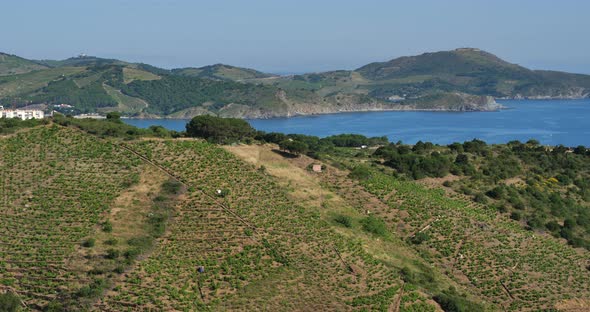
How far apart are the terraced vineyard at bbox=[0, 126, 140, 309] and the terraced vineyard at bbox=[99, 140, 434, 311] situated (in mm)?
4087

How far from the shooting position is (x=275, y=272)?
124 ft

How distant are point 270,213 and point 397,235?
10.7 metres

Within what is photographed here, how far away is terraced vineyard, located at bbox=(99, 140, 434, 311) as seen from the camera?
34.9 metres

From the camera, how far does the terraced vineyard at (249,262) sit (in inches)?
1375

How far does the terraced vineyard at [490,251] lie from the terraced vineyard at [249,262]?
7.40m

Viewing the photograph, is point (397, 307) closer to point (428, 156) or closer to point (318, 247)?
→ point (318, 247)

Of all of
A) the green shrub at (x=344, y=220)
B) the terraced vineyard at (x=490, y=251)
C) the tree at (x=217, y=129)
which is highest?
the tree at (x=217, y=129)

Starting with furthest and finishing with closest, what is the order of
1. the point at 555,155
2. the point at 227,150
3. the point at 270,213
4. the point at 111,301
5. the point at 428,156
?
the point at 555,155
the point at 428,156
the point at 227,150
the point at 270,213
the point at 111,301

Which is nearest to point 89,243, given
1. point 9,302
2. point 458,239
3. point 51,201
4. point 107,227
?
point 107,227

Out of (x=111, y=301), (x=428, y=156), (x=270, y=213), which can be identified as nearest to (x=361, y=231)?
(x=270, y=213)

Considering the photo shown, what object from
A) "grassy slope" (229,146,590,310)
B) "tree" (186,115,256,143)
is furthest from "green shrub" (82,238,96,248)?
"tree" (186,115,256,143)

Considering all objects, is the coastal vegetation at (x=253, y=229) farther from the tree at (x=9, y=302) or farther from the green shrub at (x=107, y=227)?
the green shrub at (x=107, y=227)

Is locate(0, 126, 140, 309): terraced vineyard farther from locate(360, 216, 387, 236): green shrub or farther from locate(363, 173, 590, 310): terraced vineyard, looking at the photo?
locate(363, 173, 590, 310): terraced vineyard

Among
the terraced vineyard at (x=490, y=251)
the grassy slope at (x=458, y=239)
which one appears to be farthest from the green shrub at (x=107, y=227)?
the terraced vineyard at (x=490, y=251)
